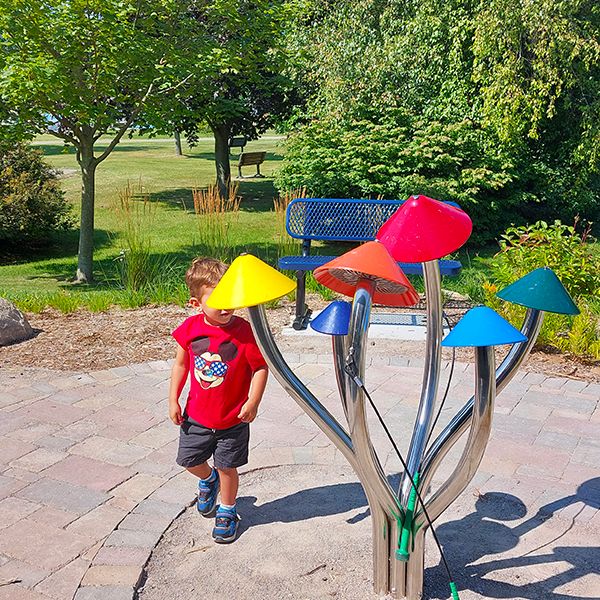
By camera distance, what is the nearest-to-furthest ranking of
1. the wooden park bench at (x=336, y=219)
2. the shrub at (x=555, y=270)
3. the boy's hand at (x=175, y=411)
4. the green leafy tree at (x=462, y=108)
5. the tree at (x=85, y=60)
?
the boy's hand at (x=175, y=411) → the shrub at (x=555, y=270) → the wooden park bench at (x=336, y=219) → the tree at (x=85, y=60) → the green leafy tree at (x=462, y=108)

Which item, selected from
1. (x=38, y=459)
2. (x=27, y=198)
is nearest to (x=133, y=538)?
(x=38, y=459)

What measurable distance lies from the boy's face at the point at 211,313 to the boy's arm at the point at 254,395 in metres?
0.25

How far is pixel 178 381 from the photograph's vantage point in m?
3.12

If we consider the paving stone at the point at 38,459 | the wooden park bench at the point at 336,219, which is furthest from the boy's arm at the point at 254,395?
the wooden park bench at the point at 336,219

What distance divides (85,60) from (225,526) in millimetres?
7091

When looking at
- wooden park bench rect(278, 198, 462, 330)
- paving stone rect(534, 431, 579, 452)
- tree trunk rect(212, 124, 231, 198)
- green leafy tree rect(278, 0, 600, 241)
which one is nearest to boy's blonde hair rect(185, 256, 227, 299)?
paving stone rect(534, 431, 579, 452)

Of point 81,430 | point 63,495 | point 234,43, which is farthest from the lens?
point 234,43

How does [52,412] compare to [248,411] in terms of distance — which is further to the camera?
[52,412]

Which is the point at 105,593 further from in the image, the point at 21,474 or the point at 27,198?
the point at 27,198

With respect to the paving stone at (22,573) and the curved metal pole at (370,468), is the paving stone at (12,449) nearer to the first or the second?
the paving stone at (22,573)

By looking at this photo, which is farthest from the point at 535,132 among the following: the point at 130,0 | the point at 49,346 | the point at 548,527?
the point at 548,527

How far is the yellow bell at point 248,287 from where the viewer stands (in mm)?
2299

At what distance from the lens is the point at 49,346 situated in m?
6.00

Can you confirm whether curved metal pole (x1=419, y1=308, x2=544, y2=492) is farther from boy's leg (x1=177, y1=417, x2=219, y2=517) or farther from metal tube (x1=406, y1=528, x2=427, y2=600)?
boy's leg (x1=177, y1=417, x2=219, y2=517)
